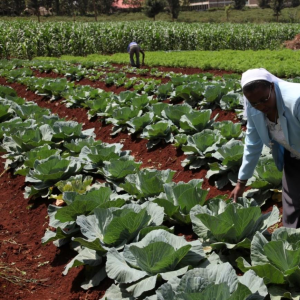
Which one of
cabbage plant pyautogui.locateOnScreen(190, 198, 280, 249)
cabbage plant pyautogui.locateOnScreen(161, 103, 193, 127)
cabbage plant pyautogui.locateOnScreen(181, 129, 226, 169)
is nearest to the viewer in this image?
cabbage plant pyautogui.locateOnScreen(190, 198, 280, 249)

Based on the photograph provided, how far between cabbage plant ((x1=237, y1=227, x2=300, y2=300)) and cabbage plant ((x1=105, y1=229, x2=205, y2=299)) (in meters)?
0.36

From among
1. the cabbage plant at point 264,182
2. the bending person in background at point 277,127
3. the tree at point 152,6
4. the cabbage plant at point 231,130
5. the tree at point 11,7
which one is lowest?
the cabbage plant at point 264,182

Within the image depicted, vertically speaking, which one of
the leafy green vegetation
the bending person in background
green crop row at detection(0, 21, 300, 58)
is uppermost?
the leafy green vegetation

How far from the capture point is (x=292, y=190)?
295 cm

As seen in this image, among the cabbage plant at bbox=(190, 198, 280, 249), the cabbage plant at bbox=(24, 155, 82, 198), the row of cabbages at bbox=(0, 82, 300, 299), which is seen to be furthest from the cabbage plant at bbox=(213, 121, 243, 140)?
the cabbage plant at bbox=(190, 198, 280, 249)

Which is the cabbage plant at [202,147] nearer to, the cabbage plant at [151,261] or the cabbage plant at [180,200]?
the cabbage plant at [180,200]

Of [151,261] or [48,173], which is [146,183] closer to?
[151,261]

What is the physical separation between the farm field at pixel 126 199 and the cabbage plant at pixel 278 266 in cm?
2

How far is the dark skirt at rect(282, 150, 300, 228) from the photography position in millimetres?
2898

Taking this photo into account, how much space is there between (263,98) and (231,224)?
0.89 meters

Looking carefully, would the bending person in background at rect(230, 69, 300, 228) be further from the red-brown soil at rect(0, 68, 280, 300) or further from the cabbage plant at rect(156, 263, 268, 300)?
the cabbage plant at rect(156, 263, 268, 300)

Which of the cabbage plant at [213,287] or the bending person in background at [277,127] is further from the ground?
the bending person in background at [277,127]

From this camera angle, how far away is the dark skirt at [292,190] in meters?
2.90

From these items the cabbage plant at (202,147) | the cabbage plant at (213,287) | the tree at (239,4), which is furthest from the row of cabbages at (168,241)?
the tree at (239,4)
